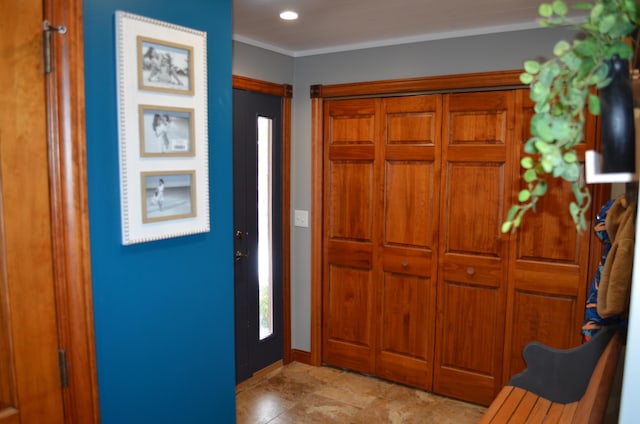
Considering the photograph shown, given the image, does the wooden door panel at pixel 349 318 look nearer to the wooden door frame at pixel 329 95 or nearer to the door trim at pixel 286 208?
the wooden door frame at pixel 329 95

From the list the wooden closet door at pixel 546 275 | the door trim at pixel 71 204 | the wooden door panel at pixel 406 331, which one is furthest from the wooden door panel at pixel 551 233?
the door trim at pixel 71 204

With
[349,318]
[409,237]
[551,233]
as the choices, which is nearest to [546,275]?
[551,233]

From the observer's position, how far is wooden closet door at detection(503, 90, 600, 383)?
3.08 m

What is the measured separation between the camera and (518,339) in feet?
10.7

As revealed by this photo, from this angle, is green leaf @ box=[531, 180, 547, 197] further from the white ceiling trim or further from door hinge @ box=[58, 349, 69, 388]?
A: the white ceiling trim

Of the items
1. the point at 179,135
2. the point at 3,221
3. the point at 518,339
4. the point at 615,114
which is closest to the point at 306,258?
the point at 518,339

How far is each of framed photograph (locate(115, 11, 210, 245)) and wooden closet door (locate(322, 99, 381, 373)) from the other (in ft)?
5.87

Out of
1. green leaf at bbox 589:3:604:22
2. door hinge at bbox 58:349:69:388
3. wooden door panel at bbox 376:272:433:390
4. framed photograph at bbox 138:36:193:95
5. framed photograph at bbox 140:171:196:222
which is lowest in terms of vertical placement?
wooden door panel at bbox 376:272:433:390

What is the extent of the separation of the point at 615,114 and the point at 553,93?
122 millimetres

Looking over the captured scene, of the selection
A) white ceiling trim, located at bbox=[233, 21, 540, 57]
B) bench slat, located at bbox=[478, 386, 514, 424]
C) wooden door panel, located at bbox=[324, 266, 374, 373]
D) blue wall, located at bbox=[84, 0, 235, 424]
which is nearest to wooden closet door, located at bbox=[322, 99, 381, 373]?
wooden door panel, located at bbox=[324, 266, 374, 373]

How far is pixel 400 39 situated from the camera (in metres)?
3.46

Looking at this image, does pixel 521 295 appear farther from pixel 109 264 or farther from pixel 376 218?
pixel 109 264

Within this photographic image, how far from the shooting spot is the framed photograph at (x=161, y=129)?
1825 millimetres

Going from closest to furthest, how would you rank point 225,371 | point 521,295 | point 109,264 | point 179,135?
point 109,264, point 179,135, point 225,371, point 521,295
